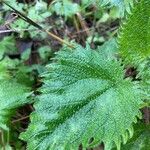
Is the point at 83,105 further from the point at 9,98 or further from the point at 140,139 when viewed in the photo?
the point at 9,98

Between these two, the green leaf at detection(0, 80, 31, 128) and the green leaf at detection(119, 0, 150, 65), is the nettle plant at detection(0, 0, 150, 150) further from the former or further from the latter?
the green leaf at detection(0, 80, 31, 128)

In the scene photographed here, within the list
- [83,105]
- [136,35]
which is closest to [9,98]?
[83,105]

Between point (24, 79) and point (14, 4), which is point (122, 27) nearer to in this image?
point (14, 4)

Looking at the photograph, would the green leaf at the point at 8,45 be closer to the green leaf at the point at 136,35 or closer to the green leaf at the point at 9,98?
the green leaf at the point at 9,98

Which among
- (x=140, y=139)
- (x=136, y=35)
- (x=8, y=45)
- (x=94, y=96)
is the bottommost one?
(x=8, y=45)

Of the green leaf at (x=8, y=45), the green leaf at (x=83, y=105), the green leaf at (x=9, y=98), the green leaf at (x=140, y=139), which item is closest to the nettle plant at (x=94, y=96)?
the green leaf at (x=83, y=105)

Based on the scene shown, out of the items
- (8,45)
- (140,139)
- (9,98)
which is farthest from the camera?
(8,45)

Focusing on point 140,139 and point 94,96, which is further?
point 140,139

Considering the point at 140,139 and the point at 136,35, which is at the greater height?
the point at 136,35
